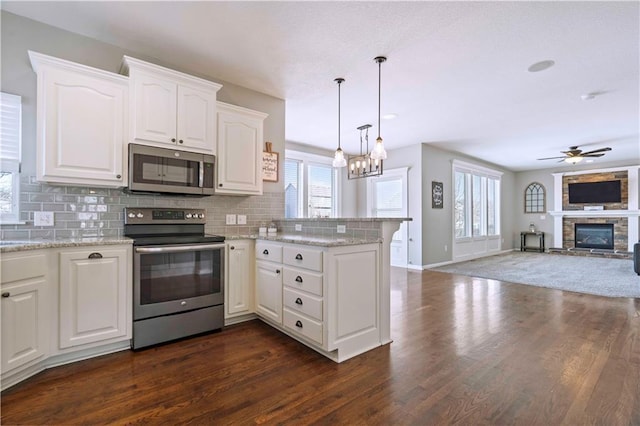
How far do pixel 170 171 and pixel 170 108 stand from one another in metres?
0.57

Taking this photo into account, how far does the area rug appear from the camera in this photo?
4.62m

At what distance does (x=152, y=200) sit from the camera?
2945 millimetres

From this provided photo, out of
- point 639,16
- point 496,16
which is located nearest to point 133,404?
point 496,16

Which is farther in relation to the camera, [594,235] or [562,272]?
[594,235]

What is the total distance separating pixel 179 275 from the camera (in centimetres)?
263

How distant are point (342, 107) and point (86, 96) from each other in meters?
3.04

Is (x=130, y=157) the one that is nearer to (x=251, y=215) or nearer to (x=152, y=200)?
(x=152, y=200)

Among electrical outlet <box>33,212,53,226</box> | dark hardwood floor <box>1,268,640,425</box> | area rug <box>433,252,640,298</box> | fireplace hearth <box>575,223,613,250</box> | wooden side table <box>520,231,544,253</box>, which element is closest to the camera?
dark hardwood floor <box>1,268,640,425</box>

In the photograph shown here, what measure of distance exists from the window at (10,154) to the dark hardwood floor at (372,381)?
1291mm

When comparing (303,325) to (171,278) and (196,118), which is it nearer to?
(171,278)

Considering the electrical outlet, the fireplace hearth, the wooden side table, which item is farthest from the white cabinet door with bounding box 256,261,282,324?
the fireplace hearth

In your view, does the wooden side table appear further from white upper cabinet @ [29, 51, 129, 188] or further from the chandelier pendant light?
white upper cabinet @ [29, 51, 129, 188]

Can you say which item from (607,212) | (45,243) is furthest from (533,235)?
(45,243)

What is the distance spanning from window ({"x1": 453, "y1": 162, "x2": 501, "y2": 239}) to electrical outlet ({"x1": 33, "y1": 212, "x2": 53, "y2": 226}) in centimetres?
721
